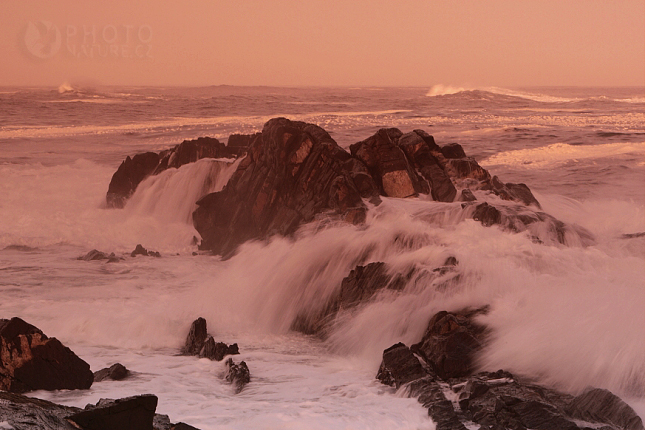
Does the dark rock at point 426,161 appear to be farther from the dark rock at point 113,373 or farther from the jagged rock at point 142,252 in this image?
the dark rock at point 113,373

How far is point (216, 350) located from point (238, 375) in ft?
3.89

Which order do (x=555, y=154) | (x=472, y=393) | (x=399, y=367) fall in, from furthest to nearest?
(x=555, y=154) < (x=399, y=367) < (x=472, y=393)

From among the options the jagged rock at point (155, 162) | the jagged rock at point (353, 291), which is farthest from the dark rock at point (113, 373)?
the jagged rock at point (155, 162)

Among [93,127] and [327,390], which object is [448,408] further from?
[93,127]

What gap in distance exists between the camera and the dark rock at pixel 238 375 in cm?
981

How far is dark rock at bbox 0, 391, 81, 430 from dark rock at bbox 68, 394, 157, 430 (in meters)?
0.16

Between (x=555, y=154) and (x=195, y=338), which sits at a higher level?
(x=555, y=154)

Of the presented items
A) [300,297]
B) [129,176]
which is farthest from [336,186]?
[129,176]

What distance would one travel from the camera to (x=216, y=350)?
11039mm

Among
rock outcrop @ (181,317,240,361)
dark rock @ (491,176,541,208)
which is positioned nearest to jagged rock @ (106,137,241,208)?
dark rock @ (491,176,541,208)

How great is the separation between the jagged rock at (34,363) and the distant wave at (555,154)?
96.5 ft

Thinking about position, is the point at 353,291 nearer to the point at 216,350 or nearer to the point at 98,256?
the point at 216,350

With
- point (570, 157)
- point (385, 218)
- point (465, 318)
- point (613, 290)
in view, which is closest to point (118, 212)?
point (385, 218)

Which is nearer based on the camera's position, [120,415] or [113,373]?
[120,415]
